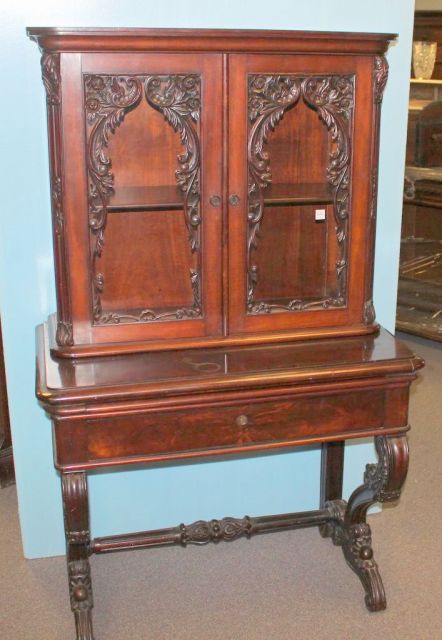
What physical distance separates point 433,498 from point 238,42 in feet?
6.20

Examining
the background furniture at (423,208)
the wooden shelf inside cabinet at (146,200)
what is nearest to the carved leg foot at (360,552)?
the wooden shelf inside cabinet at (146,200)

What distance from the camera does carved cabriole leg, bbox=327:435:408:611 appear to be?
2.26m

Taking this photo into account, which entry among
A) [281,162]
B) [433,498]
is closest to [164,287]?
[281,162]

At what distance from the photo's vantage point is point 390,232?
8.82 ft

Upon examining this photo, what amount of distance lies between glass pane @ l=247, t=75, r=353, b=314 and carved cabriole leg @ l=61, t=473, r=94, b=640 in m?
0.66

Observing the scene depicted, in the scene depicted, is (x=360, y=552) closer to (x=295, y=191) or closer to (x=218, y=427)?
(x=218, y=427)

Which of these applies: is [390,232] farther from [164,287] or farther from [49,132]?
[49,132]

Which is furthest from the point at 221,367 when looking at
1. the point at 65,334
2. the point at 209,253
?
the point at 65,334

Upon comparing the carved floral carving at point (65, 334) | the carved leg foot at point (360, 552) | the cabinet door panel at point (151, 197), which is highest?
the cabinet door panel at point (151, 197)

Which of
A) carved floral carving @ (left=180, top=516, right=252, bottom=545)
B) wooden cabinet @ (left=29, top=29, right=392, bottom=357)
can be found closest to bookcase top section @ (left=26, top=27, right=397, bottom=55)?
wooden cabinet @ (left=29, top=29, right=392, bottom=357)

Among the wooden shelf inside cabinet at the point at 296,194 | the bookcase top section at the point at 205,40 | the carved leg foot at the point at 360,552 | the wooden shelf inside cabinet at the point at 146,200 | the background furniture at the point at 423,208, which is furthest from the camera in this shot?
the background furniture at the point at 423,208

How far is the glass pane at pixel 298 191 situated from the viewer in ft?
7.14

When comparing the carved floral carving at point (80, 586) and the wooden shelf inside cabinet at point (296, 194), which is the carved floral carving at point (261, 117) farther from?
the carved floral carving at point (80, 586)

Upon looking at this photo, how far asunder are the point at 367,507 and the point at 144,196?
117 centimetres
